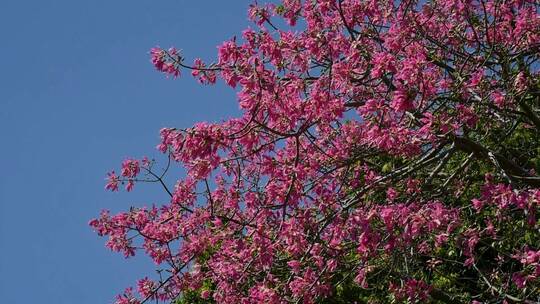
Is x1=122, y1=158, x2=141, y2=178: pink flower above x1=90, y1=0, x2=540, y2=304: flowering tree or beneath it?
above

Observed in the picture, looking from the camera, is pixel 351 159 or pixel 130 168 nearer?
pixel 351 159

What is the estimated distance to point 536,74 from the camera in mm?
9016

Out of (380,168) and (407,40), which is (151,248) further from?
(407,40)

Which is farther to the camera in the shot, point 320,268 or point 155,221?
point 155,221

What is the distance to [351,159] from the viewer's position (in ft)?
24.4

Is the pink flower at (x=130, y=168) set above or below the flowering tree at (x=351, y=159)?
above

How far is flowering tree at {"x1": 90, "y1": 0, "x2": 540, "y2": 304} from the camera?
6.58 metres

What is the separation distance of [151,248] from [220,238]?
3.41ft

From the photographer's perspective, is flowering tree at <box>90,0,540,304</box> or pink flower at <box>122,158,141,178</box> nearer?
flowering tree at <box>90,0,540,304</box>

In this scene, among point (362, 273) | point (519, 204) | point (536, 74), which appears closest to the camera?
point (519, 204)

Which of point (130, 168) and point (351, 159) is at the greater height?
point (130, 168)

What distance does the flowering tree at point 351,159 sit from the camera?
658 centimetres

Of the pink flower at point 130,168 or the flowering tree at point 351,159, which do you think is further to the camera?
the pink flower at point 130,168

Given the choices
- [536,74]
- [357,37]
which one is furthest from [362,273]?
[536,74]
